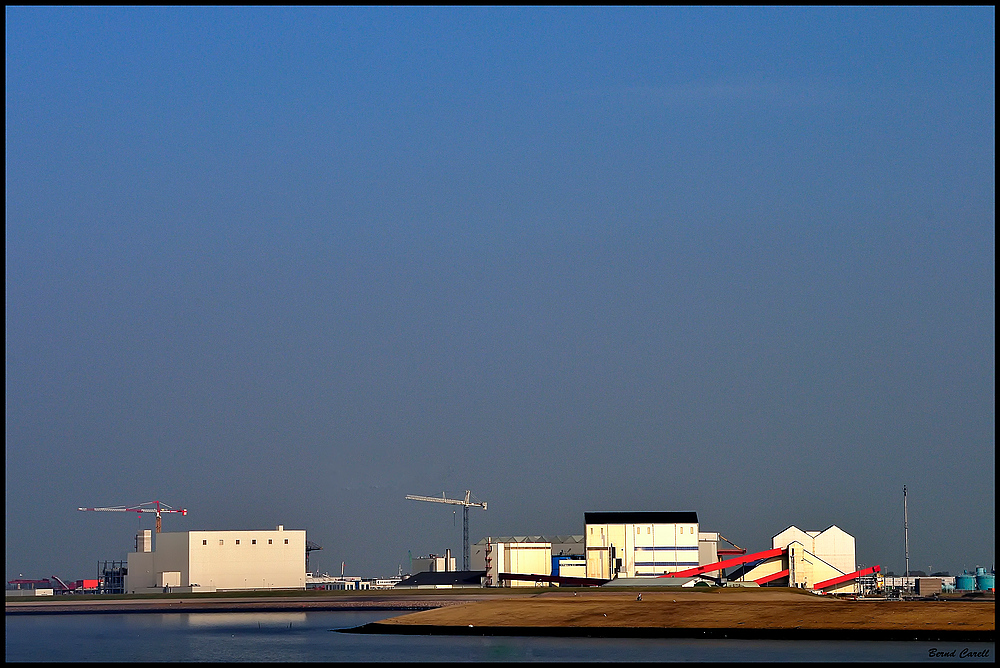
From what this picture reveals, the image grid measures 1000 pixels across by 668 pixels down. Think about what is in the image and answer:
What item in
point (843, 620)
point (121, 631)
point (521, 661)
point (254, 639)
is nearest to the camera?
point (521, 661)

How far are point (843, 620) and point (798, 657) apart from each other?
1283 cm

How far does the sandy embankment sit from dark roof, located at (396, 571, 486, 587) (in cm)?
8377

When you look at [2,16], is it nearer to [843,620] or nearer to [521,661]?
[521,661]

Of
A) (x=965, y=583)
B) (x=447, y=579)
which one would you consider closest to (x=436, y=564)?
(x=447, y=579)

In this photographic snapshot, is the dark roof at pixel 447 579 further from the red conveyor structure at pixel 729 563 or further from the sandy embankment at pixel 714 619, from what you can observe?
the sandy embankment at pixel 714 619

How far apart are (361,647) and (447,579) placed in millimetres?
106224

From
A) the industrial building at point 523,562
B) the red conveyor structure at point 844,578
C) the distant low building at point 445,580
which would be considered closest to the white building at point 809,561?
the red conveyor structure at point 844,578

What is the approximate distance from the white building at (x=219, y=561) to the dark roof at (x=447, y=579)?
16929 mm

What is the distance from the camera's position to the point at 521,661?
2041 inches

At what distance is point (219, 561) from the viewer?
154500 mm

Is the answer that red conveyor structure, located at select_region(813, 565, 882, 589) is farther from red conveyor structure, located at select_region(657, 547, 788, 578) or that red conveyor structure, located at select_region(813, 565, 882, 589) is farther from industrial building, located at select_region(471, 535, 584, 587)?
industrial building, located at select_region(471, 535, 584, 587)

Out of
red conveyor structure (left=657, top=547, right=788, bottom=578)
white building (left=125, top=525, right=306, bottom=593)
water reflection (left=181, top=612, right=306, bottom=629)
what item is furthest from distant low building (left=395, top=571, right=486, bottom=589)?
water reflection (left=181, top=612, right=306, bottom=629)

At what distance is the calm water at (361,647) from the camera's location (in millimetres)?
52719

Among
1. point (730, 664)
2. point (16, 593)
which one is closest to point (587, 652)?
point (730, 664)
